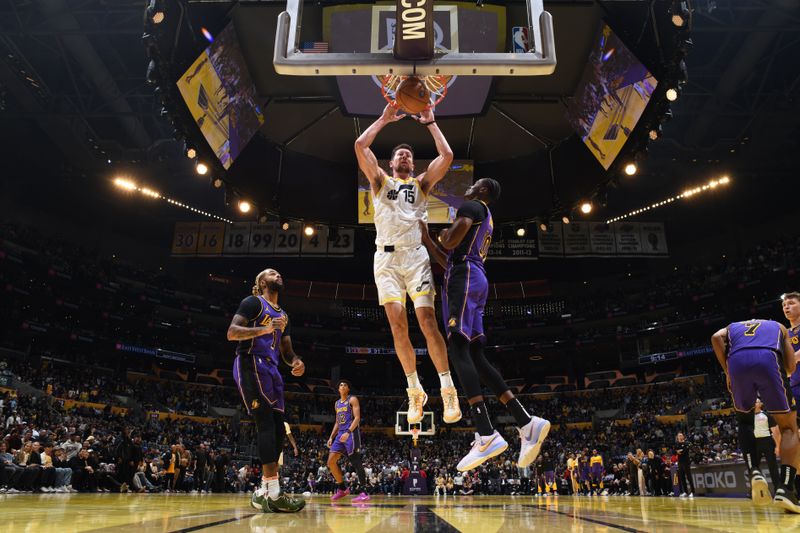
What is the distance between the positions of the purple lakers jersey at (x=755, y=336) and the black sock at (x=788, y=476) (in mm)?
992

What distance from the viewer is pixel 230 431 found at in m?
27.8

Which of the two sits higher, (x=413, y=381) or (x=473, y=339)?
(x=473, y=339)

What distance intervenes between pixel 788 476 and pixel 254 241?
2417 cm

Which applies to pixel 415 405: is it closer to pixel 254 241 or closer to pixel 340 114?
pixel 340 114

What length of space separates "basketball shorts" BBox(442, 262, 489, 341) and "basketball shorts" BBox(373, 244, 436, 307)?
0.34 m

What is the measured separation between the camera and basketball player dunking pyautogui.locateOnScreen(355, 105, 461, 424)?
15.3ft

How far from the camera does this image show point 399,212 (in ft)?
16.0

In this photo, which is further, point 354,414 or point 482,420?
point 354,414

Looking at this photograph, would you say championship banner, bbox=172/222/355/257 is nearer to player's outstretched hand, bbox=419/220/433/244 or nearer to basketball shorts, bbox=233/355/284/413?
basketball shorts, bbox=233/355/284/413

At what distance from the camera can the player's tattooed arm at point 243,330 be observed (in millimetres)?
4734

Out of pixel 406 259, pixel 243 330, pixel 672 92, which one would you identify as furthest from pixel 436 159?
pixel 672 92

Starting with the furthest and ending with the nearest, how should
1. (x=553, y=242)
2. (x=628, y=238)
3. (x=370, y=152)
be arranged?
(x=628, y=238)
(x=553, y=242)
(x=370, y=152)

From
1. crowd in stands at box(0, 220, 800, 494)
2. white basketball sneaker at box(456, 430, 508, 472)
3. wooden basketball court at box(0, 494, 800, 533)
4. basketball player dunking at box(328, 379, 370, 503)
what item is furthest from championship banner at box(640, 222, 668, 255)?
white basketball sneaker at box(456, 430, 508, 472)

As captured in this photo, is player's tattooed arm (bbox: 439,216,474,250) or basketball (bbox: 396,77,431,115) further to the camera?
basketball (bbox: 396,77,431,115)
